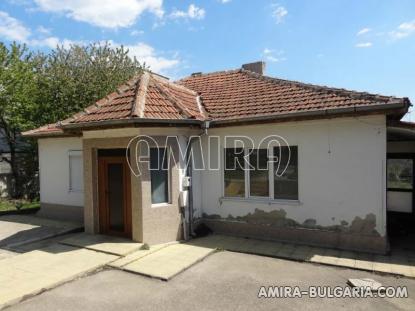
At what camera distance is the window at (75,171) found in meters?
12.7

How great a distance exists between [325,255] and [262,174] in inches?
116

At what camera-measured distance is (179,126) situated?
31.1 feet

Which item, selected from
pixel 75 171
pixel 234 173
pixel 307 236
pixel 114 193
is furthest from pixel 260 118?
pixel 75 171

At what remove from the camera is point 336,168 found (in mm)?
8750

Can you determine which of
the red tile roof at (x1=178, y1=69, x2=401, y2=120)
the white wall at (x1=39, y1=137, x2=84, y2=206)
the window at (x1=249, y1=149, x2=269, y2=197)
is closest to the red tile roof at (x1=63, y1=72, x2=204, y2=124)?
the red tile roof at (x1=178, y1=69, x2=401, y2=120)

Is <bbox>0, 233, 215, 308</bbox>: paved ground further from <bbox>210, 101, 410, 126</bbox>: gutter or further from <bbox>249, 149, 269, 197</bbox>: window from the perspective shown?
<bbox>210, 101, 410, 126</bbox>: gutter

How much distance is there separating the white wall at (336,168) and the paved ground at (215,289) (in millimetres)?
1820

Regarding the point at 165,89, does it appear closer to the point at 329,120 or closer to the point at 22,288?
the point at 329,120

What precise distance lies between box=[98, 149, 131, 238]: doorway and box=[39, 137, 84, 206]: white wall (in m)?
2.86

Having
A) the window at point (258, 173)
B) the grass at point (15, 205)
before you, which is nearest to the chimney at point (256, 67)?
the window at point (258, 173)

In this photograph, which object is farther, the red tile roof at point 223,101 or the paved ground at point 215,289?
the red tile roof at point 223,101

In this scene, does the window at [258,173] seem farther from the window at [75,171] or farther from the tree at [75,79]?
the tree at [75,79]

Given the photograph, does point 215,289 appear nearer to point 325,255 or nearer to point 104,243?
point 325,255

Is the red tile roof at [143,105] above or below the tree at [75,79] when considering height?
below
